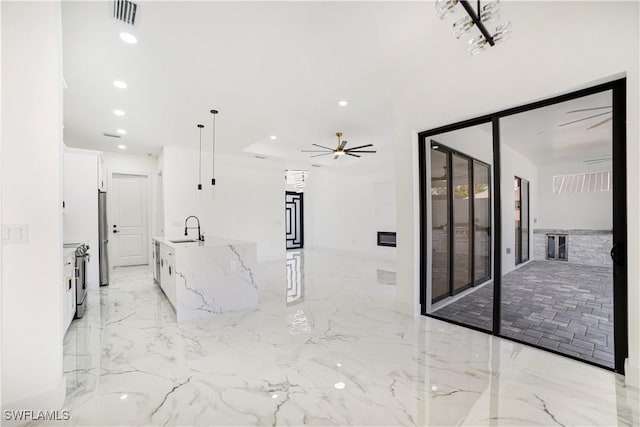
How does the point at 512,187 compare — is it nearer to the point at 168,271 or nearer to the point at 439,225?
the point at 439,225

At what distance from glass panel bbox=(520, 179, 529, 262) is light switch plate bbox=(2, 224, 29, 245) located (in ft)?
15.8

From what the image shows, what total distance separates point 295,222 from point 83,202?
709cm

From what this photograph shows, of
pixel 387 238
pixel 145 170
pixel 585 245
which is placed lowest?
→ pixel 387 238

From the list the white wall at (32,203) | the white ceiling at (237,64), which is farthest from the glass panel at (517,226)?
the white wall at (32,203)

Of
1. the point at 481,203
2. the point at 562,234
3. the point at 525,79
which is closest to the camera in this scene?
the point at 525,79

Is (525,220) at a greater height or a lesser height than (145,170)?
lesser

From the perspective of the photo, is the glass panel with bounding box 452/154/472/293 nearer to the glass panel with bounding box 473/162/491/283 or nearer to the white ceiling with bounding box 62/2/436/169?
the glass panel with bounding box 473/162/491/283

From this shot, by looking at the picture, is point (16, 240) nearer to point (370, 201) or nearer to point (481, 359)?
point (481, 359)

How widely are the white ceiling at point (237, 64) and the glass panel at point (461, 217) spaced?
1442 mm

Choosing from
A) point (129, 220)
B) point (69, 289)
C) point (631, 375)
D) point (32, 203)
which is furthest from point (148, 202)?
point (631, 375)

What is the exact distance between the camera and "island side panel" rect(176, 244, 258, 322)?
345 cm

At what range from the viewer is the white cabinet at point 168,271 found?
3617 millimetres

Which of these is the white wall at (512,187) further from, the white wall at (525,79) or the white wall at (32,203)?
the white wall at (32,203)

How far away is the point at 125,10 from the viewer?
2.23m
